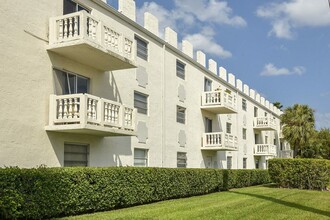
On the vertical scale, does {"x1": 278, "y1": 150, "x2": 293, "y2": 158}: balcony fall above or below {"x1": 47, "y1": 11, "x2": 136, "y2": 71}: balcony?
below

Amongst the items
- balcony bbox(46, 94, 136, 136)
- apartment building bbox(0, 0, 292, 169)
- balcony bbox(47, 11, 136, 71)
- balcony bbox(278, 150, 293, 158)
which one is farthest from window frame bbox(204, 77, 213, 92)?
balcony bbox(278, 150, 293, 158)

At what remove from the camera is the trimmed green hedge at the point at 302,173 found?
2531 cm

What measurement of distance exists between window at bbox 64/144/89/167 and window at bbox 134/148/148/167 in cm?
376

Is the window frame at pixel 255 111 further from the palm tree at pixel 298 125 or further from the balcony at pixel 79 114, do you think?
the balcony at pixel 79 114

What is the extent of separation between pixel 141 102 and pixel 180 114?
504 centimetres

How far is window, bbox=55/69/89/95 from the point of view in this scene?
13.8 metres

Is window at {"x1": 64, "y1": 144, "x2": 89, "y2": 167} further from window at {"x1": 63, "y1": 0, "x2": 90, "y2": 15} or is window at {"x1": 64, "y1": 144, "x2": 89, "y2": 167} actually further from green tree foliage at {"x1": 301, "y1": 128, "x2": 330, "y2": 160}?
green tree foliage at {"x1": 301, "y1": 128, "x2": 330, "y2": 160}

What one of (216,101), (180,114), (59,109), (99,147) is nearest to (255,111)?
(216,101)

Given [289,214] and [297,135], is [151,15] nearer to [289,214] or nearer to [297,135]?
[289,214]

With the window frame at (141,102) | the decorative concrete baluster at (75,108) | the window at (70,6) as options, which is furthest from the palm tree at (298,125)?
the decorative concrete baluster at (75,108)

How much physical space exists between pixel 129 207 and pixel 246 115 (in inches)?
988

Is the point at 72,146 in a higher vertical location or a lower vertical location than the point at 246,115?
lower

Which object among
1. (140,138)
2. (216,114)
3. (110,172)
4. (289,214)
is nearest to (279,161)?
(216,114)

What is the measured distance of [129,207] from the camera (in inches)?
571
